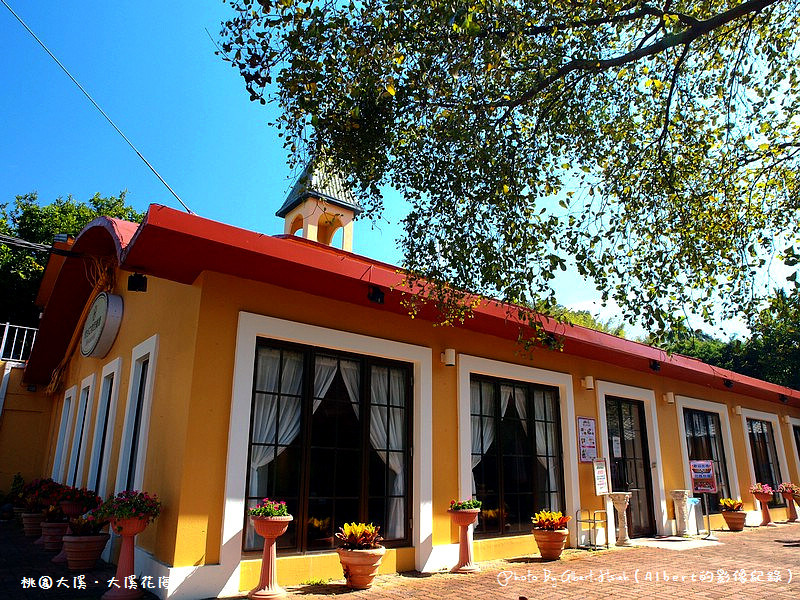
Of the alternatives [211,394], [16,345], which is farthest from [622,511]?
[16,345]

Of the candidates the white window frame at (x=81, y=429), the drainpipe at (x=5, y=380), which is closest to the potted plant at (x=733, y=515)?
the white window frame at (x=81, y=429)

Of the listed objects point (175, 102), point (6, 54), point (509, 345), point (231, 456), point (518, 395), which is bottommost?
point (231, 456)

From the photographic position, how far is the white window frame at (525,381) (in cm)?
689

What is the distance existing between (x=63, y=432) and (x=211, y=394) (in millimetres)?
7217

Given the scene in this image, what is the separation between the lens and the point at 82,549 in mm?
5641

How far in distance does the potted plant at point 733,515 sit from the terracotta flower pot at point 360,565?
8.25 meters

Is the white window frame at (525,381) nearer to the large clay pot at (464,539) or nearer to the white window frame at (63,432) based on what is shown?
the large clay pot at (464,539)

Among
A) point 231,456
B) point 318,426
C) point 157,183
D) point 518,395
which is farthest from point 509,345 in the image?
point 157,183

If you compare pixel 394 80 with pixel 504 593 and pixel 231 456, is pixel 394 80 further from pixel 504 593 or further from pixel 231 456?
pixel 504 593

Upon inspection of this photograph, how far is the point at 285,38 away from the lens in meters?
3.96

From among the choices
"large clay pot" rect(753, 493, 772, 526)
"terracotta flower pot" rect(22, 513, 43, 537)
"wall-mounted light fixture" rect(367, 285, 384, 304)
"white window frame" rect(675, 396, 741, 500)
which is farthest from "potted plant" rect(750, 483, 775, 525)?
"terracotta flower pot" rect(22, 513, 43, 537)

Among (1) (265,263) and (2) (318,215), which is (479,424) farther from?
(2) (318,215)

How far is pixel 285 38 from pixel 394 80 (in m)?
0.83

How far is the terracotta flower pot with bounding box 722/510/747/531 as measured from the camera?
1048cm
